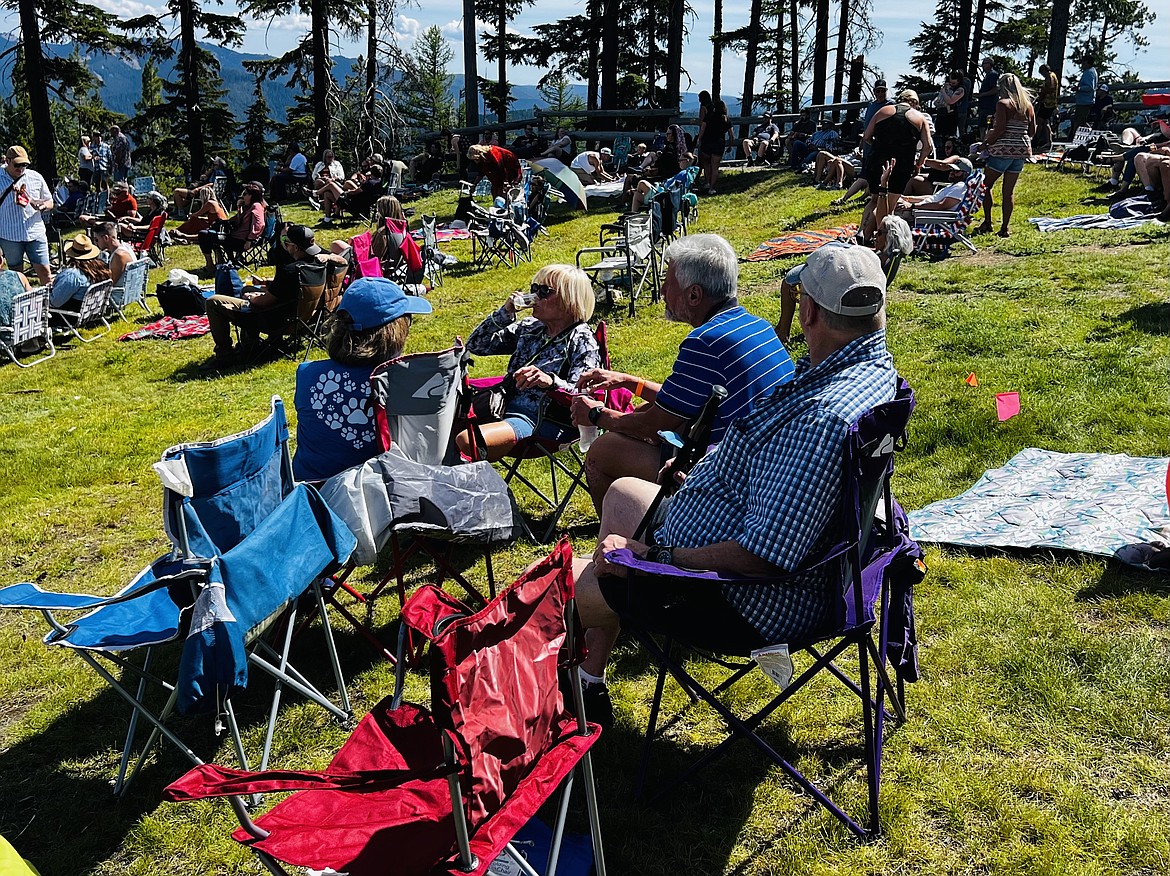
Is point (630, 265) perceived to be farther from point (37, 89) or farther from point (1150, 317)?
point (37, 89)

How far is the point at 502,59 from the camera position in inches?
1457

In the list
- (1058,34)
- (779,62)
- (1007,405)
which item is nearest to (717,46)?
(779,62)

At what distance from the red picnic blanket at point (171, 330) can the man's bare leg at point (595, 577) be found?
8641mm

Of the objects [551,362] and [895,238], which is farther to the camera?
[895,238]

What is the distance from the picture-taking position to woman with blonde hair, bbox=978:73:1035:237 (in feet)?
32.6

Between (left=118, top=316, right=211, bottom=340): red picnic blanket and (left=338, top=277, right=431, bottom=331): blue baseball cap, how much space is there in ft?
24.0

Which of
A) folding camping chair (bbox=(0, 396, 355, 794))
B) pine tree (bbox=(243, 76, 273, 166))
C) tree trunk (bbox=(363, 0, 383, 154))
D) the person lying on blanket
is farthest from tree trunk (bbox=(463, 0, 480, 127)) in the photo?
folding camping chair (bbox=(0, 396, 355, 794))

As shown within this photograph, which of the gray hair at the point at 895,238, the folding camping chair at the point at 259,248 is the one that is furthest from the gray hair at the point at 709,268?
the folding camping chair at the point at 259,248

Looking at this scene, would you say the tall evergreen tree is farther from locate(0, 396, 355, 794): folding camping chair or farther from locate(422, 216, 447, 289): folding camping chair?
locate(0, 396, 355, 794): folding camping chair

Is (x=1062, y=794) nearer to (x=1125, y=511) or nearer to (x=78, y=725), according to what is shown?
(x=1125, y=511)

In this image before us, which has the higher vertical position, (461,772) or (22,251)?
(22,251)

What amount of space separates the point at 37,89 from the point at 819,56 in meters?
19.0

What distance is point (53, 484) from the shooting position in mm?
6008

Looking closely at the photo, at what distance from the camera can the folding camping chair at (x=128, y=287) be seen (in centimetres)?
1132
